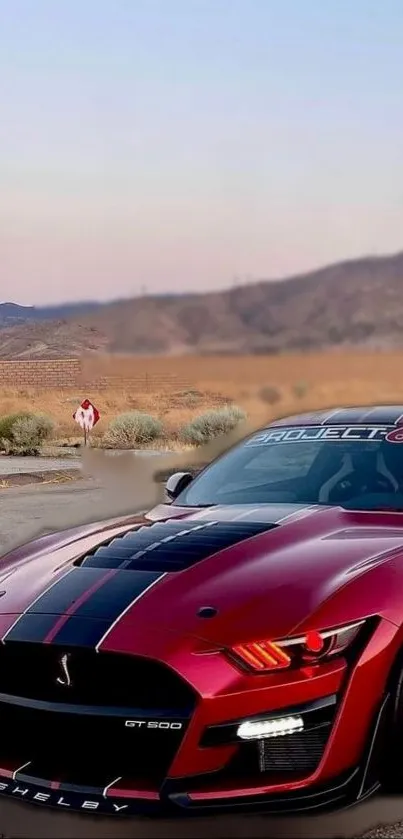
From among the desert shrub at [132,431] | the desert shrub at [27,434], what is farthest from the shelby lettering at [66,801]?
the desert shrub at [132,431]

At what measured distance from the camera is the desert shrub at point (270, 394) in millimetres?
14055

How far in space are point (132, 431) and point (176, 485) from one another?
28.1m

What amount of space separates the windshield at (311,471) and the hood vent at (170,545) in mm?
598

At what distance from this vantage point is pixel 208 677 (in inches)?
123

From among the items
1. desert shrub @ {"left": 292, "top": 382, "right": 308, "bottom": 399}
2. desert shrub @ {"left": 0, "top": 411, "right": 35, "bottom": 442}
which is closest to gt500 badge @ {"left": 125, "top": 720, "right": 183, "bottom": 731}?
desert shrub @ {"left": 292, "top": 382, "right": 308, "bottom": 399}

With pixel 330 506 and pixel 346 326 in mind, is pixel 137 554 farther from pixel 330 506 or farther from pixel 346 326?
pixel 346 326

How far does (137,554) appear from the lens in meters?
3.82

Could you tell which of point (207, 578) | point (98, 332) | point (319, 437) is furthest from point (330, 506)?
point (98, 332)

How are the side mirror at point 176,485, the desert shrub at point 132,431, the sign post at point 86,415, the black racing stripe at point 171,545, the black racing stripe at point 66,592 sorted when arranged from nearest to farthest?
the black racing stripe at point 66,592, the black racing stripe at point 171,545, the side mirror at point 176,485, the sign post at point 86,415, the desert shrub at point 132,431

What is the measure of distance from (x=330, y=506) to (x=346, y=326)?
9.60 metres

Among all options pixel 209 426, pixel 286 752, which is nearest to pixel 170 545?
pixel 286 752

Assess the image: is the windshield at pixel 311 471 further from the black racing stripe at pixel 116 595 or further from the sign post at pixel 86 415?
the sign post at pixel 86 415

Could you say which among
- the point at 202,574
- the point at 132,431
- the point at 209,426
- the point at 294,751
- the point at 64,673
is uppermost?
the point at 202,574

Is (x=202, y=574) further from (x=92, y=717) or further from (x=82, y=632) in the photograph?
(x=92, y=717)
